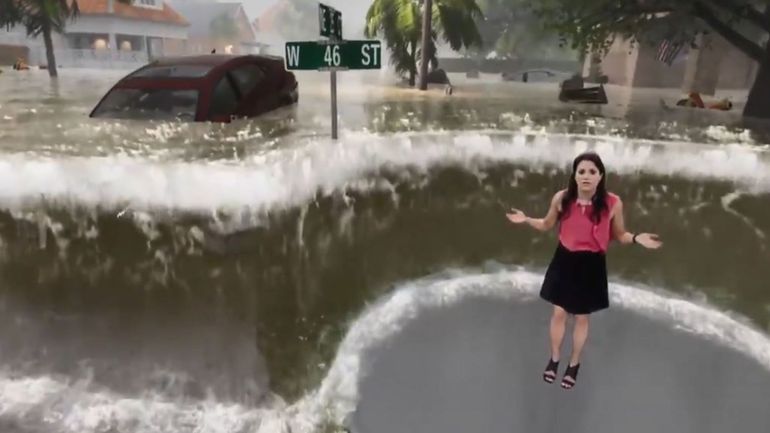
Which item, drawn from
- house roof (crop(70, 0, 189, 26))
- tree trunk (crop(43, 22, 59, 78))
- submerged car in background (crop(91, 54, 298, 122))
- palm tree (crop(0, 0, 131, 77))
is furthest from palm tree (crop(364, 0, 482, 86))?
tree trunk (crop(43, 22, 59, 78))

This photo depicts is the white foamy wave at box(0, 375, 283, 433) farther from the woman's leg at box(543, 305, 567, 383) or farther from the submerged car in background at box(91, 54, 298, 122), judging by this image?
the submerged car in background at box(91, 54, 298, 122)

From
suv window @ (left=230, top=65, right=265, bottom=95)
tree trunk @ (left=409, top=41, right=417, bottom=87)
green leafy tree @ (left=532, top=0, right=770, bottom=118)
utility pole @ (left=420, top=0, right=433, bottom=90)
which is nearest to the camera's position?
suv window @ (left=230, top=65, right=265, bottom=95)

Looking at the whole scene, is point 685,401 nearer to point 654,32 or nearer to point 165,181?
point 165,181

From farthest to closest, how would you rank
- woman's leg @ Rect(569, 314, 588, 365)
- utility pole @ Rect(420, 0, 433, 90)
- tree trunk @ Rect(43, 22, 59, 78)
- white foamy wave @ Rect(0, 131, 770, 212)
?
utility pole @ Rect(420, 0, 433, 90)
tree trunk @ Rect(43, 22, 59, 78)
white foamy wave @ Rect(0, 131, 770, 212)
woman's leg @ Rect(569, 314, 588, 365)

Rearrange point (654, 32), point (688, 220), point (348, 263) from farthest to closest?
point (654, 32)
point (688, 220)
point (348, 263)

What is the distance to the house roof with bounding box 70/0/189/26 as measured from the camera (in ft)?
23.3

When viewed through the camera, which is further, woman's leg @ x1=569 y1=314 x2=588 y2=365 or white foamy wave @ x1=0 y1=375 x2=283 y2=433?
woman's leg @ x1=569 y1=314 x2=588 y2=365

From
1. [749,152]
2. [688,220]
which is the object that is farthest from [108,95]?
[749,152]

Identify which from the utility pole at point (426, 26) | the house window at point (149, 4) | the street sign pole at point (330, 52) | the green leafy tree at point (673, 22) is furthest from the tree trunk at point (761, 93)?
the house window at point (149, 4)

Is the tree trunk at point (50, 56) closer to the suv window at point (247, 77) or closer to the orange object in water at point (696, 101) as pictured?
the suv window at point (247, 77)

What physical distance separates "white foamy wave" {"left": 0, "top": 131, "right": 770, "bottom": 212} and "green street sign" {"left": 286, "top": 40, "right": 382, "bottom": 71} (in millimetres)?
993

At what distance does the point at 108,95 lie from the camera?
21.3 feet

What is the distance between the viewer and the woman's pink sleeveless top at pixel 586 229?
2.49 meters

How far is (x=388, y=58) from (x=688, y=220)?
5.69 metres
